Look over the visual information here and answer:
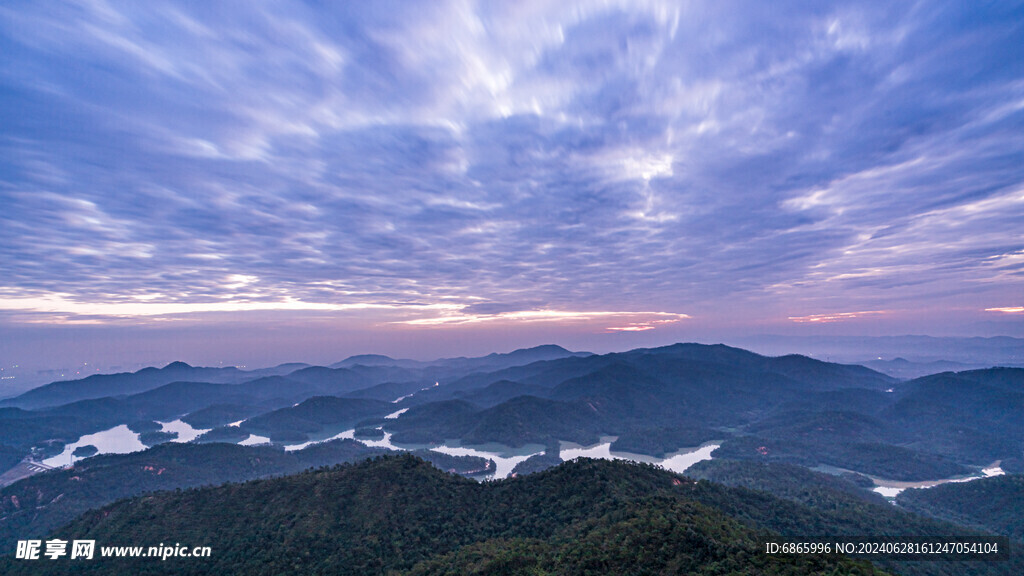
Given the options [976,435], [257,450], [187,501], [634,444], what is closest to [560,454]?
[634,444]

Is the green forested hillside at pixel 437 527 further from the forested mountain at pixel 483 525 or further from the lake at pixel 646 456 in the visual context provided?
the lake at pixel 646 456

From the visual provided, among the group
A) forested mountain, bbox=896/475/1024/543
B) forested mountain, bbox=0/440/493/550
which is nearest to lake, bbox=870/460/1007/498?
forested mountain, bbox=896/475/1024/543

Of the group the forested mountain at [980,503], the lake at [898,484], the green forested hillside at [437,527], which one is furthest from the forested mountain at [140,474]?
the forested mountain at [980,503]

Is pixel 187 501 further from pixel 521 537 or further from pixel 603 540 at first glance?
pixel 603 540

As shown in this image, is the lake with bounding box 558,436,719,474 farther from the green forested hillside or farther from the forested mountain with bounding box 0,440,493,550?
the green forested hillside

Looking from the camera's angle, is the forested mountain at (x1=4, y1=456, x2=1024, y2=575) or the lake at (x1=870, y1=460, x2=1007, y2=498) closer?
the forested mountain at (x1=4, y1=456, x2=1024, y2=575)

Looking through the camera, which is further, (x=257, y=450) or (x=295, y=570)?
(x=257, y=450)

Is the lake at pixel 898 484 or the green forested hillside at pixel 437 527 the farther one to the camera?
the lake at pixel 898 484

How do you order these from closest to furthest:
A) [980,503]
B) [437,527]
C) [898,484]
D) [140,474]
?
[437,527], [980,503], [140,474], [898,484]

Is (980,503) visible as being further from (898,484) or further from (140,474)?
(140,474)

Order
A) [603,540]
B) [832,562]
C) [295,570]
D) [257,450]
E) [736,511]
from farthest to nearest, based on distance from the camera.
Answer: [257,450] → [736,511] → [295,570] → [603,540] → [832,562]

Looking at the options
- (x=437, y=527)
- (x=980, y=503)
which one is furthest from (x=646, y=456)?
(x=437, y=527)
